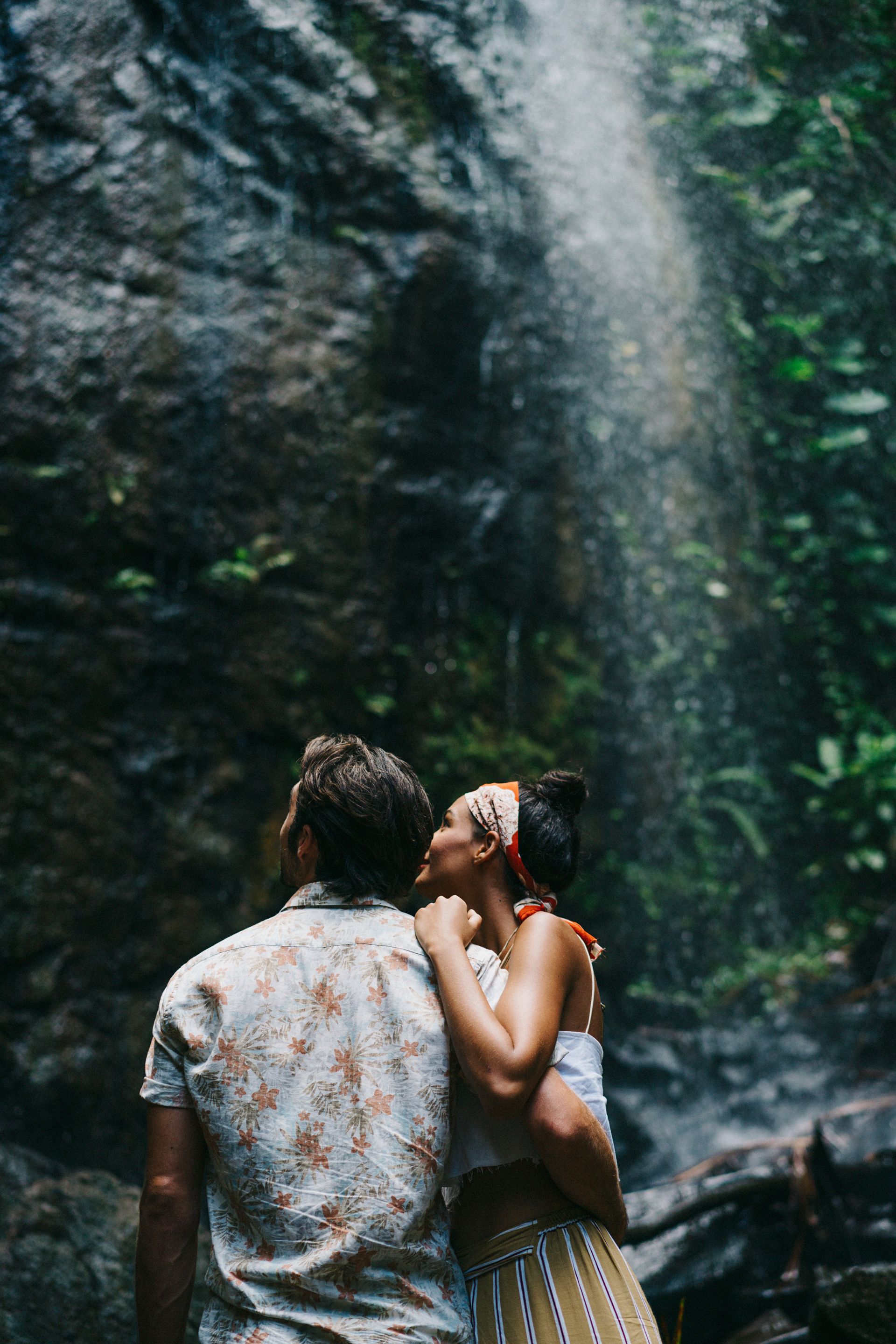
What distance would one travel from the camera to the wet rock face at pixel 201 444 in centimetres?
504

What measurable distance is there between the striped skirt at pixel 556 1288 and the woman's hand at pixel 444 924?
1.74ft

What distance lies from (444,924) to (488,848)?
363 millimetres

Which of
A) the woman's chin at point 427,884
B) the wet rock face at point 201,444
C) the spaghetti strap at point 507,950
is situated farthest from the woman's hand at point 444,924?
the wet rock face at point 201,444

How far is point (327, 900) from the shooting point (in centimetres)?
171

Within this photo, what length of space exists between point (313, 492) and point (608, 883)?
11.9ft

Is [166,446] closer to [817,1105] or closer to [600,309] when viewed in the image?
[600,309]

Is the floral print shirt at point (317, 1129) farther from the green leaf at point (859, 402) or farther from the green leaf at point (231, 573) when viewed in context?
the green leaf at point (859, 402)

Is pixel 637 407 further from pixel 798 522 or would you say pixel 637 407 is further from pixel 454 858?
pixel 454 858

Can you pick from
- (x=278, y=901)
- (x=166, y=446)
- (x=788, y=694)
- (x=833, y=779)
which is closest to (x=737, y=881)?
(x=833, y=779)

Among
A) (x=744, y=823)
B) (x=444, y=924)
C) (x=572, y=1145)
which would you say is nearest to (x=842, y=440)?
(x=744, y=823)

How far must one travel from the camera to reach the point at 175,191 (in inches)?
234

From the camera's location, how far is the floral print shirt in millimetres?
1461

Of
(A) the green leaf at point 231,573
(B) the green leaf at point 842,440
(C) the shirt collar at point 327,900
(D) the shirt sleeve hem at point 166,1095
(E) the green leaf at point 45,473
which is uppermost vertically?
(C) the shirt collar at point 327,900

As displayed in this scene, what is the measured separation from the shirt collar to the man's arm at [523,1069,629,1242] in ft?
1.44
